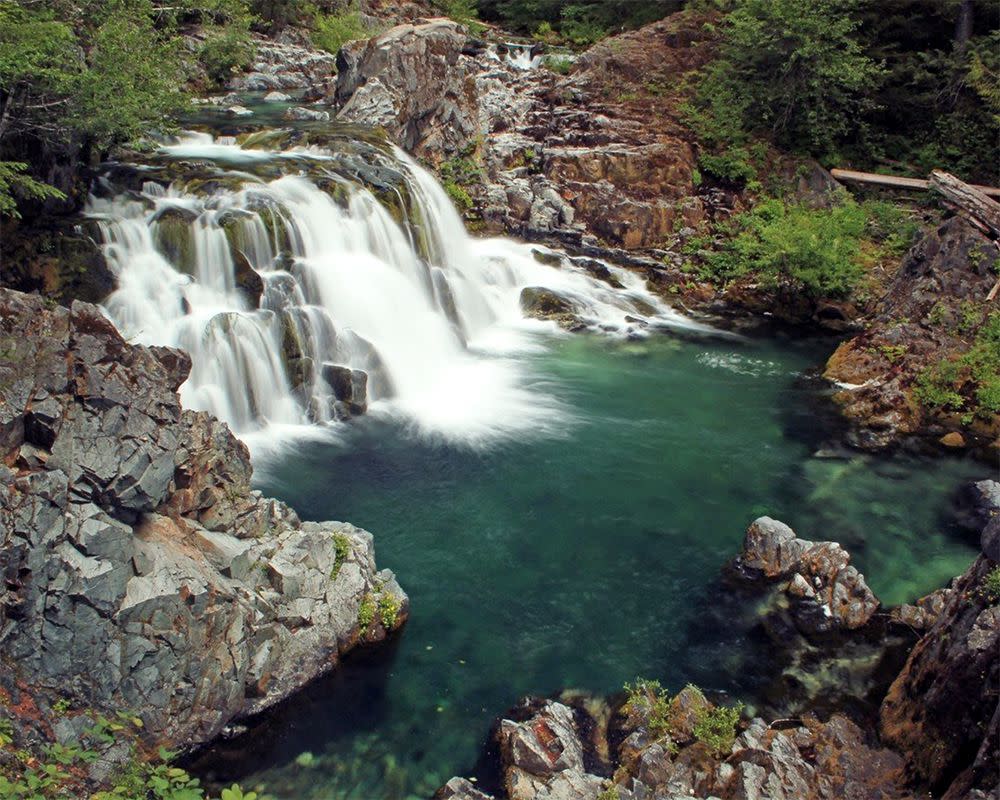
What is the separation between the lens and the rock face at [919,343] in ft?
49.0

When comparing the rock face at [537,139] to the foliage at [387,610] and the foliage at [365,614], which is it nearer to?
the foliage at [387,610]

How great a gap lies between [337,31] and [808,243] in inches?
1002

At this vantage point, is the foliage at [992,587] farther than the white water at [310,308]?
No

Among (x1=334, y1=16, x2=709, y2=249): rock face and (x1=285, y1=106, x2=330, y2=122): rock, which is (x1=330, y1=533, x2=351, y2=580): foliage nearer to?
(x1=334, y1=16, x2=709, y2=249): rock face

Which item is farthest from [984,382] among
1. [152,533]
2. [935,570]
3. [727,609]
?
[152,533]

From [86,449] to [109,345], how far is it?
1.25m

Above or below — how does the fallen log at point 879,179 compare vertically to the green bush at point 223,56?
below

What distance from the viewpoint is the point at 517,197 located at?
23125 mm

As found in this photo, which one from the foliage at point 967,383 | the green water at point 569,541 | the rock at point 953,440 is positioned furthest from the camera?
the foliage at point 967,383

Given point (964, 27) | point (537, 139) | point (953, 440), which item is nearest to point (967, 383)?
point (953, 440)

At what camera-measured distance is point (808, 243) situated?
64.3 feet

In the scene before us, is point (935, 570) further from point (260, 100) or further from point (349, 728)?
point (260, 100)

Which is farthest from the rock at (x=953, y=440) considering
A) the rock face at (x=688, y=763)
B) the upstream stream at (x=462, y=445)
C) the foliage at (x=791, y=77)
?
the foliage at (x=791, y=77)

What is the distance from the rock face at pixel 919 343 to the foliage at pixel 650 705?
801 cm
